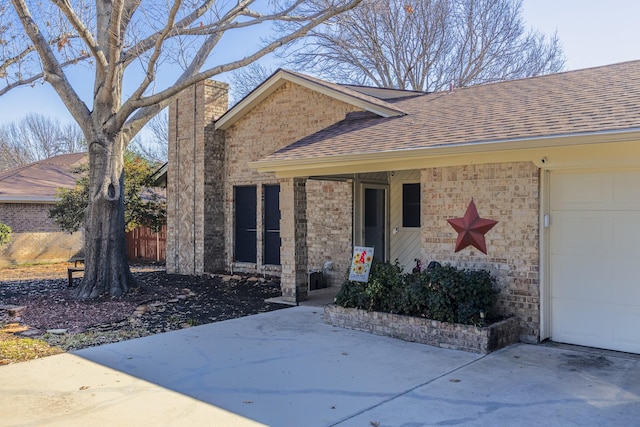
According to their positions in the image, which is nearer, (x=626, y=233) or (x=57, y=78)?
(x=626, y=233)

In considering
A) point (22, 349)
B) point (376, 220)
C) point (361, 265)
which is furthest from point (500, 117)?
point (22, 349)

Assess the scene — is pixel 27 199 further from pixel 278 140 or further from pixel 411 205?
pixel 411 205

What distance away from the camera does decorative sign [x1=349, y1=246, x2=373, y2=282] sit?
28.0ft

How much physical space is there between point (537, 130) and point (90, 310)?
26.5ft

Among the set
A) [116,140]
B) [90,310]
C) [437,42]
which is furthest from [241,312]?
[437,42]

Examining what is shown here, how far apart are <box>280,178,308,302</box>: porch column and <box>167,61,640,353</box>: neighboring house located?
3 centimetres


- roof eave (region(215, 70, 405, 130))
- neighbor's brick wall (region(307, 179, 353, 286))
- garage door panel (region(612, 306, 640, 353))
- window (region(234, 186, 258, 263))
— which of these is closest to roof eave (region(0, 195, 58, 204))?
window (region(234, 186, 258, 263))

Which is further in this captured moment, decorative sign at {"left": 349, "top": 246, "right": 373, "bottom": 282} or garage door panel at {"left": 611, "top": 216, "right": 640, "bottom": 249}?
decorative sign at {"left": 349, "top": 246, "right": 373, "bottom": 282}

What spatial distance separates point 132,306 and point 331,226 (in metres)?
4.58

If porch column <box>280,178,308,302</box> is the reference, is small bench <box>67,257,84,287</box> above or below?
below

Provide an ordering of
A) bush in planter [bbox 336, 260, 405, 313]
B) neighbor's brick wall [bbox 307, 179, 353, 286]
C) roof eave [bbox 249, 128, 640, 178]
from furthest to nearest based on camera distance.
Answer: neighbor's brick wall [bbox 307, 179, 353, 286], bush in planter [bbox 336, 260, 405, 313], roof eave [bbox 249, 128, 640, 178]

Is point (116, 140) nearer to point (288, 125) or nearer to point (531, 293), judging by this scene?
point (288, 125)

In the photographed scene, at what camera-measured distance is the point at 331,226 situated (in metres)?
12.3

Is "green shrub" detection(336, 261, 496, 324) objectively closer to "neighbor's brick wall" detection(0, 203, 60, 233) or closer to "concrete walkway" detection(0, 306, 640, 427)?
"concrete walkway" detection(0, 306, 640, 427)
